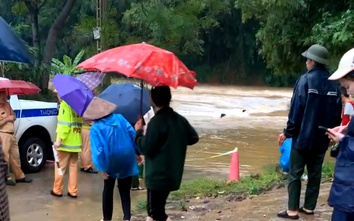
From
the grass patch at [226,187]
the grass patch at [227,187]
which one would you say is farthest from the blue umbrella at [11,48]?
the grass patch at [227,187]

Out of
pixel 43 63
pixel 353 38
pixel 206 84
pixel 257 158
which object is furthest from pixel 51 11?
pixel 353 38

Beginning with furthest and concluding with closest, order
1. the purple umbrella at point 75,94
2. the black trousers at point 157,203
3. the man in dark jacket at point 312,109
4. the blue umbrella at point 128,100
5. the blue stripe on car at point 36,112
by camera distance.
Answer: the blue stripe on car at point 36,112 < the blue umbrella at point 128,100 < the purple umbrella at point 75,94 < the man in dark jacket at point 312,109 < the black trousers at point 157,203

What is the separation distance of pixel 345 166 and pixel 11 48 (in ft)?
7.74

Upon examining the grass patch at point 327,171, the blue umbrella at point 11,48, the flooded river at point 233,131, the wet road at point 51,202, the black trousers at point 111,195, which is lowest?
the flooded river at point 233,131

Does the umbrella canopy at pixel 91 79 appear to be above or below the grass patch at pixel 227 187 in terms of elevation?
above

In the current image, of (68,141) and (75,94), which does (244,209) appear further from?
(68,141)

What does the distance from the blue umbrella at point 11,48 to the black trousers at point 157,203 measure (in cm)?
213

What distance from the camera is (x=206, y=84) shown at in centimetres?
5766

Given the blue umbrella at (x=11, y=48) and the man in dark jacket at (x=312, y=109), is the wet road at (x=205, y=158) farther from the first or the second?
the blue umbrella at (x=11, y=48)

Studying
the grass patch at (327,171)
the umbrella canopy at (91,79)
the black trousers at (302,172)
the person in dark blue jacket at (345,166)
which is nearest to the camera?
the person in dark blue jacket at (345,166)

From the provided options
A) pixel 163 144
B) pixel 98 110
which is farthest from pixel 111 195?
pixel 163 144

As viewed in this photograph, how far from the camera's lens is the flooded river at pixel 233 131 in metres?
13.3

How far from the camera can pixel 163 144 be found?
5.73 meters

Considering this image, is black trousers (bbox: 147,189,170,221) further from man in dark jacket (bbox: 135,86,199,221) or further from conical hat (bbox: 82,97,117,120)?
conical hat (bbox: 82,97,117,120)
